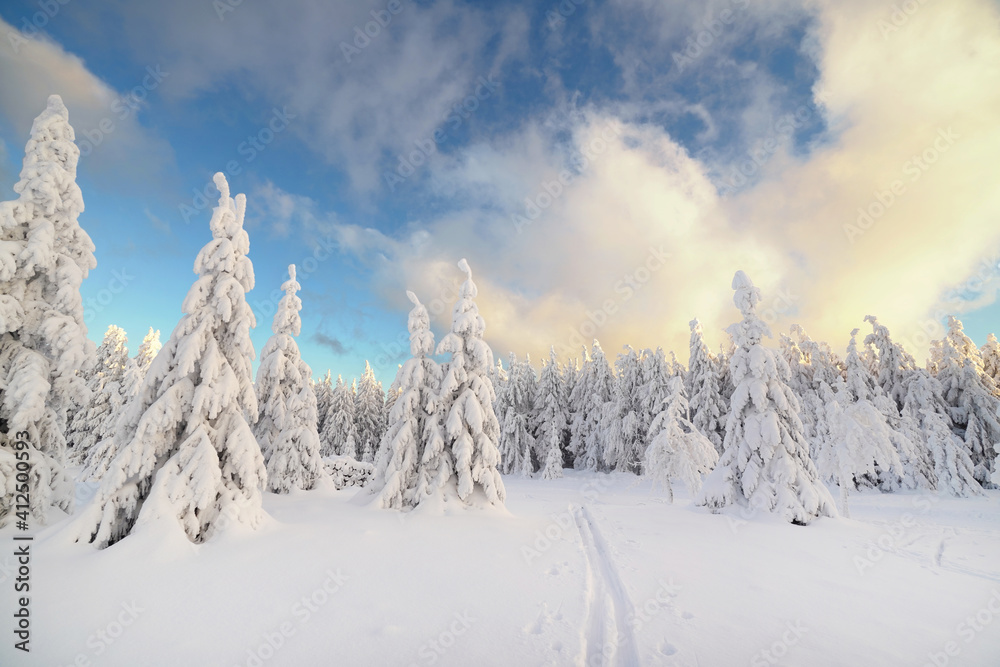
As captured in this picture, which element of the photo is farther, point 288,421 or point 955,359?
point 955,359

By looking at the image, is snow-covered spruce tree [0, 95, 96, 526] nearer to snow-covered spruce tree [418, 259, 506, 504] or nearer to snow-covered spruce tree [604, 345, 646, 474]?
snow-covered spruce tree [418, 259, 506, 504]

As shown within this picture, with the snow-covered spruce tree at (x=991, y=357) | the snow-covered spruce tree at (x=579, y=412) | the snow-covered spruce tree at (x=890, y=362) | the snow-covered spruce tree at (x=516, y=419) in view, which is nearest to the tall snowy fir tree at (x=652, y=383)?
the snow-covered spruce tree at (x=579, y=412)

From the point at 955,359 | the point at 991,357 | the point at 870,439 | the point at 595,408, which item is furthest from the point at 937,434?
the point at 595,408

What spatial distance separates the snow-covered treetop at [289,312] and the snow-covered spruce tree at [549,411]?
29270mm

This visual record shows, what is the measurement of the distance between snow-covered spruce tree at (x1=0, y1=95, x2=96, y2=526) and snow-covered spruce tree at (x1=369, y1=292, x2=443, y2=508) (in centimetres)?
945

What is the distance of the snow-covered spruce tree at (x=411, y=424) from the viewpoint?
15289 millimetres

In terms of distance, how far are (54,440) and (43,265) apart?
512cm

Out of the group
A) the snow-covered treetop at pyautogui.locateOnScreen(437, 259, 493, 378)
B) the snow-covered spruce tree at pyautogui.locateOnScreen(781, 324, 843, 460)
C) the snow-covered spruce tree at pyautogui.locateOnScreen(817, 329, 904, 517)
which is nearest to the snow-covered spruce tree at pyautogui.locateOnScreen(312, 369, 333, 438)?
the snow-covered treetop at pyautogui.locateOnScreen(437, 259, 493, 378)

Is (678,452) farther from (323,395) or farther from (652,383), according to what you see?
(323,395)

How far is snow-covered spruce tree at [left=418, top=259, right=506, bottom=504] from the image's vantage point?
15.2 meters

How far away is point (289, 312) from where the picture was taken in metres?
21.1

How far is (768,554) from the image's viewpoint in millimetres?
11594

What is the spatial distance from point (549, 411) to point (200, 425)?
38828mm

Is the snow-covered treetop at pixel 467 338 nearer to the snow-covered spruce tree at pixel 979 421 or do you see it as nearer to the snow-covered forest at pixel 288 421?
the snow-covered forest at pixel 288 421
